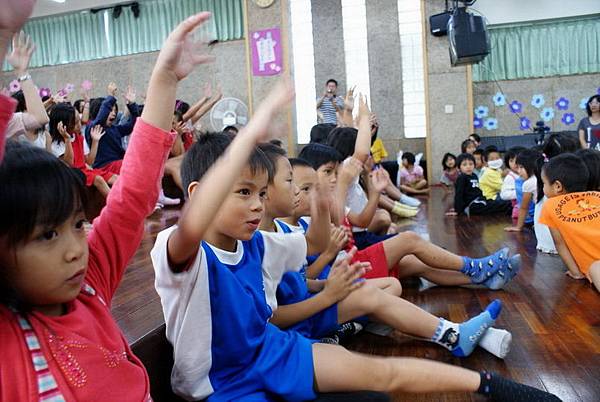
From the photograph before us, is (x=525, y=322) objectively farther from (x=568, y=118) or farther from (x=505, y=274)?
(x=568, y=118)

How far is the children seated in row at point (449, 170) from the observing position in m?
6.62

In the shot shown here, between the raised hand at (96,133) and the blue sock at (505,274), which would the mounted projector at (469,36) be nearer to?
the blue sock at (505,274)

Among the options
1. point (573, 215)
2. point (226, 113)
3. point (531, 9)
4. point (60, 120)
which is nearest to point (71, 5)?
point (226, 113)

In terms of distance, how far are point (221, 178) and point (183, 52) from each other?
0.73ft

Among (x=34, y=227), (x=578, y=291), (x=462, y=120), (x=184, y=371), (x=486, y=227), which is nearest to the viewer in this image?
(x=34, y=227)

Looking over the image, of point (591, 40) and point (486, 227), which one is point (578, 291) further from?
point (591, 40)

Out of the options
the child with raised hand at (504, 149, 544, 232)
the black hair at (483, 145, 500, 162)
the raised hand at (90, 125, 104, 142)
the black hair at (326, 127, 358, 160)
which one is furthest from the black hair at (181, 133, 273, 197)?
the black hair at (483, 145, 500, 162)

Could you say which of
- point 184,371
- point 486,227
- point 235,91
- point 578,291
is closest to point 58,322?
point 184,371

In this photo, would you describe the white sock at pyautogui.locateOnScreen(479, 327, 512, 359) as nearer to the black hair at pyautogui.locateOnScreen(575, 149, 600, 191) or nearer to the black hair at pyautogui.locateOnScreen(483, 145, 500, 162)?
the black hair at pyautogui.locateOnScreen(575, 149, 600, 191)

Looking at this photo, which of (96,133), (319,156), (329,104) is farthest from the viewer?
(329,104)

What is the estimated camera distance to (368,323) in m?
1.85

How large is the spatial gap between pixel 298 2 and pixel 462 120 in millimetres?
3065

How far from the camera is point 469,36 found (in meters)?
4.87

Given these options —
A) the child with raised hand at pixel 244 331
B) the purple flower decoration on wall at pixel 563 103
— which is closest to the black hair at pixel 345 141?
the child with raised hand at pixel 244 331
